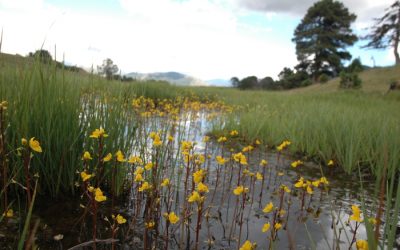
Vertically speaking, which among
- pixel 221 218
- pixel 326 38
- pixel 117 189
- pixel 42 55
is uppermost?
pixel 326 38

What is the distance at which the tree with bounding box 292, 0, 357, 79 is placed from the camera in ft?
148

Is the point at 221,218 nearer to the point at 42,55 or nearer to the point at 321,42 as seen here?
the point at 42,55

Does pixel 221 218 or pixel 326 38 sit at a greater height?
pixel 326 38

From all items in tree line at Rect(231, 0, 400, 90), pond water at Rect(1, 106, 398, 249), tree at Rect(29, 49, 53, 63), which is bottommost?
pond water at Rect(1, 106, 398, 249)

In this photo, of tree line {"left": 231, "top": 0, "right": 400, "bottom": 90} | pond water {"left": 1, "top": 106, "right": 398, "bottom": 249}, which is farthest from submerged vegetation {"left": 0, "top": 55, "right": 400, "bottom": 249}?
tree line {"left": 231, "top": 0, "right": 400, "bottom": 90}

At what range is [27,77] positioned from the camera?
2.82 m

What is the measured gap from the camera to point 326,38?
149 feet

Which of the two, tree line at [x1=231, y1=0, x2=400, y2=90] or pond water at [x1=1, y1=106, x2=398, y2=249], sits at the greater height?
tree line at [x1=231, y1=0, x2=400, y2=90]

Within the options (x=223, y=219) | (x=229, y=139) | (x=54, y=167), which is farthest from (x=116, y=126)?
(x=229, y=139)

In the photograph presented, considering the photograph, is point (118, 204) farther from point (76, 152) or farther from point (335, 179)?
point (335, 179)

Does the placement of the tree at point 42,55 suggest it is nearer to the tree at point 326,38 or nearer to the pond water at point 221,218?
the pond water at point 221,218

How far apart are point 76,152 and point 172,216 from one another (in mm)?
1401

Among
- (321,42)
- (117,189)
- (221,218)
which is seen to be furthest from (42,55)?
(321,42)

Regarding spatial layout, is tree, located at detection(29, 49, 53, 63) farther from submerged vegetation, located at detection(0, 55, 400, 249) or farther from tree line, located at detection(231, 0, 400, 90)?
tree line, located at detection(231, 0, 400, 90)
